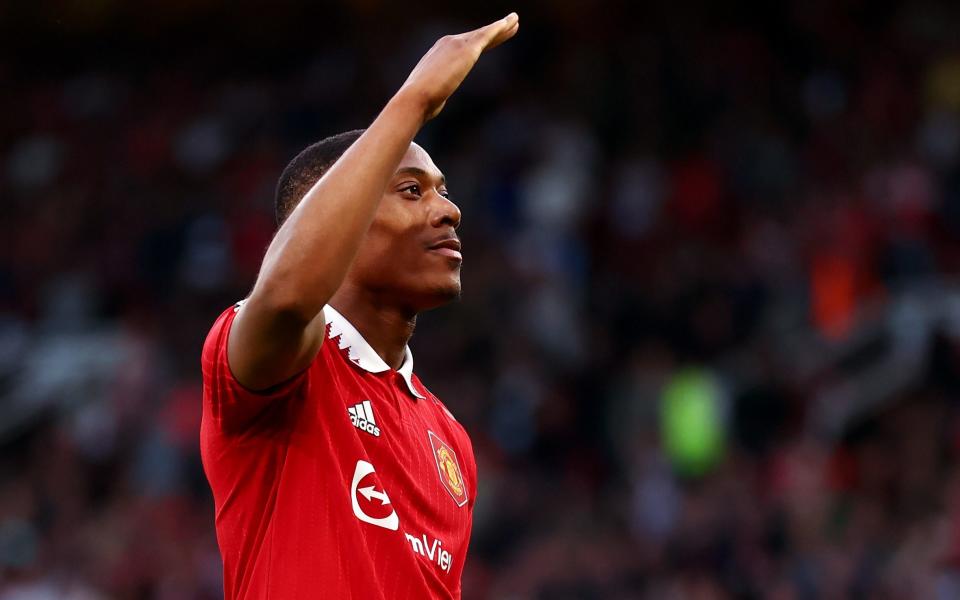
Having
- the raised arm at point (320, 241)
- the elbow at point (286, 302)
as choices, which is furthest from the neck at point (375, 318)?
the elbow at point (286, 302)

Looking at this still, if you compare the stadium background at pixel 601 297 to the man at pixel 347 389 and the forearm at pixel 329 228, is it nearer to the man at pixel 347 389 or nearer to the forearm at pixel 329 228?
the man at pixel 347 389

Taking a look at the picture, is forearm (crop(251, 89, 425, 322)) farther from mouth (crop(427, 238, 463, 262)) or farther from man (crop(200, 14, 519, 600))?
mouth (crop(427, 238, 463, 262))

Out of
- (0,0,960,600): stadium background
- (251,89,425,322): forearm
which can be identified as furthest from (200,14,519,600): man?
(0,0,960,600): stadium background

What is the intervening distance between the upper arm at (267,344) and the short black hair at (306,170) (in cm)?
59

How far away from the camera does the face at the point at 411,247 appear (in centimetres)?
320

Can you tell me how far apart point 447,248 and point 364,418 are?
1.52 ft

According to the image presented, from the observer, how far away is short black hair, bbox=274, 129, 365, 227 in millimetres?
3242

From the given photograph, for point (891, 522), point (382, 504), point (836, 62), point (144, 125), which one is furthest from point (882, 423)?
point (144, 125)

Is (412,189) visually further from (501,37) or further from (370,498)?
(370,498)

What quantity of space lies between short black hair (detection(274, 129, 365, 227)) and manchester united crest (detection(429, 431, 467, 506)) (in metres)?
0.60

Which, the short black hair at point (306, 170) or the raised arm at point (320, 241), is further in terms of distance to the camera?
the short black hair at point (306, 170)

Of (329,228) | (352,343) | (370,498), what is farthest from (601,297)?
(329,228)

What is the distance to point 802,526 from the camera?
26.8 feet

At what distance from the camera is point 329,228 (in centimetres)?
257
